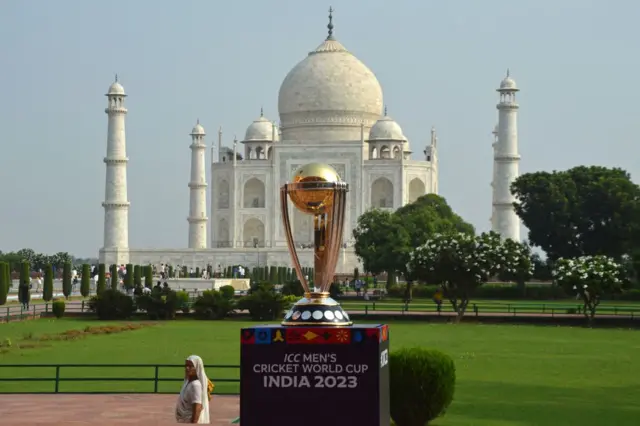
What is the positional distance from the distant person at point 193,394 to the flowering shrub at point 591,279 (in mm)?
19756

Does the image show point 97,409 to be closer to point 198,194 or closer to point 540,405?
point 540,405

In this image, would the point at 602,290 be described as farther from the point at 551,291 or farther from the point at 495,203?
the point at 495,203

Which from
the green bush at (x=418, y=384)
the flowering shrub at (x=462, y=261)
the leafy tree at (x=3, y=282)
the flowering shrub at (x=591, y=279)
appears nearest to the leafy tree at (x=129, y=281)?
the leafy tree at (x=3, y=282)

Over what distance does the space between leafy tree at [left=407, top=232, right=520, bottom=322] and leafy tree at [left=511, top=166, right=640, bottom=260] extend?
11.5 meters

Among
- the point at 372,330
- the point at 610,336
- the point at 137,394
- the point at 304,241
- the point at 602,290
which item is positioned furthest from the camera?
the point at 304,241

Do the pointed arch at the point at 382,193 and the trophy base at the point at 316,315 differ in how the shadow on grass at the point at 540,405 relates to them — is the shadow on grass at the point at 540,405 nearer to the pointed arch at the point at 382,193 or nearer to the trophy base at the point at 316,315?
the trophy base at the point at 316,315

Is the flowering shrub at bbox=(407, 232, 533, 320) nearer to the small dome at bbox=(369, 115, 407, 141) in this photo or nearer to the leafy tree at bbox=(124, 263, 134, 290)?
the leafy tree at bbox=(124, 263, 134, 290)

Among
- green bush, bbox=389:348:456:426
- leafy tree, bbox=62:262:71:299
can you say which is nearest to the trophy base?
green bush, bbox=389:348:456:426

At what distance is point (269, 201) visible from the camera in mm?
65875

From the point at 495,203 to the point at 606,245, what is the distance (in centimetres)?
1586

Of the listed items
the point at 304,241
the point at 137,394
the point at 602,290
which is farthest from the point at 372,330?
the point at 304,241

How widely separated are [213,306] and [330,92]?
115 feet

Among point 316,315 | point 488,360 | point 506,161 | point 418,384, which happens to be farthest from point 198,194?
point 316,315

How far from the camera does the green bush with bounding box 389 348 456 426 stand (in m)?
12.1
